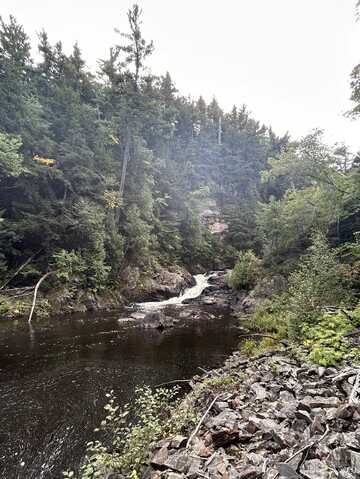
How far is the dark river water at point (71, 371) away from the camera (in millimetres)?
5289

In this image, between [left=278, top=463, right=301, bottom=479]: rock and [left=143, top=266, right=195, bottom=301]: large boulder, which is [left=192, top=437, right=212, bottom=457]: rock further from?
[left=143, top=266, right=195, bottom=301]: large boulder

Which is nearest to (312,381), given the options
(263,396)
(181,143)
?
(263,396)

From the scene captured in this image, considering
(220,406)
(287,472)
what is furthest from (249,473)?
(220,406)

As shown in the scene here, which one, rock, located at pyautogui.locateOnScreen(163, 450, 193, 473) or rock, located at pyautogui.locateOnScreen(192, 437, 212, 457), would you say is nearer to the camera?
rock, located at pyautogui.locateOnScreen(163, 450, 193, 473)

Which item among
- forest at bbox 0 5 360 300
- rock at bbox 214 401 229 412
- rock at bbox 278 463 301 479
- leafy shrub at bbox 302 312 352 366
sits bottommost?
rock at bbox 214 401 229 412

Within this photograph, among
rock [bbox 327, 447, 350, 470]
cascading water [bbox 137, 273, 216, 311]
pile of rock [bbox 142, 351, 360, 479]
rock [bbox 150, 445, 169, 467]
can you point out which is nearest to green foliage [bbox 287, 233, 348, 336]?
pile of rock [bbox 142, 351, 360, 479]

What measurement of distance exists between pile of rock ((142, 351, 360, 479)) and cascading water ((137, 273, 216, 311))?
15595 millimetres

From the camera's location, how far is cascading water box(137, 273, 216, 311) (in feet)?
70.7

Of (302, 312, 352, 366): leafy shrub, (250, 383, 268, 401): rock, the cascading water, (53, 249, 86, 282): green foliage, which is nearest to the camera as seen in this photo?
(250, 383, 268, 401): rock

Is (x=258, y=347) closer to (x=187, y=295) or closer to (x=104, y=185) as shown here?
(x=187, y=295)

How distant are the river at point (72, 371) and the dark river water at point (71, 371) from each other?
21mm

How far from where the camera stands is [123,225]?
25781mm

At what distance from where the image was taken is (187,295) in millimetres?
26188

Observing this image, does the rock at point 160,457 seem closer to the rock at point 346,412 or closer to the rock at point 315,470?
the rock at point 315,470
